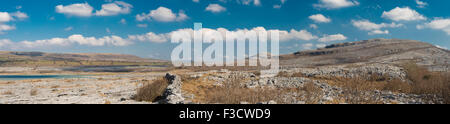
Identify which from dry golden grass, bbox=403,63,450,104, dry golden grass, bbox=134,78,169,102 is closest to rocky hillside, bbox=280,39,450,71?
dry golden grass, bbox=403,63,450,104

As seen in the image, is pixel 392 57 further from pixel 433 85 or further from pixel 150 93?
pixel 150 93

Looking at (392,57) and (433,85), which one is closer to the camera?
(433,85)

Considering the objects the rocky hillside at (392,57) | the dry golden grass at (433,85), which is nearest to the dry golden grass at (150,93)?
the dry golden grass at (433,85)

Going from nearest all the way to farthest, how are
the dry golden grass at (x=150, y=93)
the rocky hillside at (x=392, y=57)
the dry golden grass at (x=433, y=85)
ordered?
the dry golden grass at (x=150, y=93) < the dry golden grass at (x=433, y=85) < the rocky hillside at (x=392, y=57)

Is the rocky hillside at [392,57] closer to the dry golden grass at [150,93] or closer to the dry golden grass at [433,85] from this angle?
the dry golden grass at [433,85]

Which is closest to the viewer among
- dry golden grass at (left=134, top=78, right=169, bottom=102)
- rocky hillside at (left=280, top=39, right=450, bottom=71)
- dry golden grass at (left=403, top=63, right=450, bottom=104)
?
dry golden grass at (left=134, top=78, right=169, bottom=102)

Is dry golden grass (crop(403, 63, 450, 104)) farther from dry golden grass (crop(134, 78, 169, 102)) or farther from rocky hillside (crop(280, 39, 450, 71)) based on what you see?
dry golden grass (crop(134, 78, 169, 102))

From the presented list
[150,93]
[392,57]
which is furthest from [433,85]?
[392,57]

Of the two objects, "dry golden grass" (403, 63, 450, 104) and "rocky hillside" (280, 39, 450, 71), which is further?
"rocky hillside" (280, 39, 450, 71)
